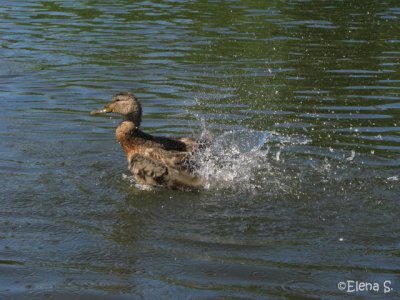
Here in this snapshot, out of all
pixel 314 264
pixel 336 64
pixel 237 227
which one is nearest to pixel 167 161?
pixel 237 227

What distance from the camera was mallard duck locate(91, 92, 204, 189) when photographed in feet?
29.3

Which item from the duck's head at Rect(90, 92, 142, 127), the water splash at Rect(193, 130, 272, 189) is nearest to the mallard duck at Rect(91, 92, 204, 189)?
the duck's head at Rect(90, 92, 142, 127)

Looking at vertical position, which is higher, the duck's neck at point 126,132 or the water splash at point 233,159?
the duck's neck at point 126,132

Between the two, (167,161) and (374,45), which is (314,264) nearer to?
(167,161)

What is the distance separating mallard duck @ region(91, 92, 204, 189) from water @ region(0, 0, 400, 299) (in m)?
0.18

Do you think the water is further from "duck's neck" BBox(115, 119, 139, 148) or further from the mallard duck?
"duck's neck" BBox(115, 119, 139, 148)

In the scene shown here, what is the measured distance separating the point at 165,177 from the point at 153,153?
1.21 ft

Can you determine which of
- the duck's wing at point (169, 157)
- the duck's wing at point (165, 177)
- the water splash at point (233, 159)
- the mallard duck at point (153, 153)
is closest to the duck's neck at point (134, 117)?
the mallard duck at point (153, 153)

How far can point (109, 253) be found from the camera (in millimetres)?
7203

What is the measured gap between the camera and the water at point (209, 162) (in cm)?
680

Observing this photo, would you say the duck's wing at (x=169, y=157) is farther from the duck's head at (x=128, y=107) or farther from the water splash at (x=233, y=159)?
the duck's head at (x=128, y=107)

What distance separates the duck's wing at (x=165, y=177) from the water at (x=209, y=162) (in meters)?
0.14

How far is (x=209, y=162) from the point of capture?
30.0 feet

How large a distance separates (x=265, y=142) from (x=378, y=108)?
92.0 inches
